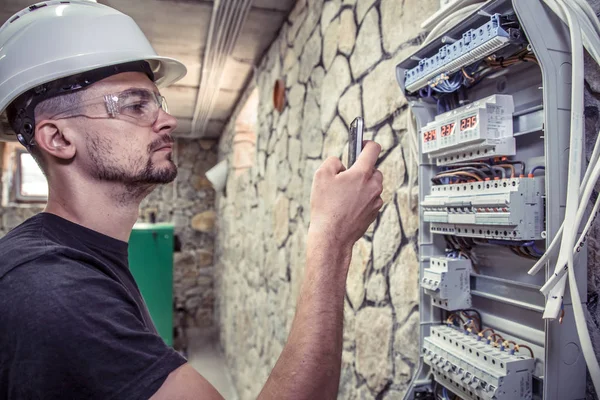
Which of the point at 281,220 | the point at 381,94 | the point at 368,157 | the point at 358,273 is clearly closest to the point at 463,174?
the point at 368,157

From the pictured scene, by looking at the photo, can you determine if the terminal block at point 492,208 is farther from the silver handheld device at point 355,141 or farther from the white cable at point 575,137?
the silver handheld device at point 355,141

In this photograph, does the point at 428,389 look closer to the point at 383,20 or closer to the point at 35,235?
the point at 35,235

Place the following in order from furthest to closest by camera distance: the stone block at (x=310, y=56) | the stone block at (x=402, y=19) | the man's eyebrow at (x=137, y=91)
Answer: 1. the stone block at (x=310, y=56)
2. the stone block at (x=402, y=19)
3. the man's eyebrow at (x=137, y=91)

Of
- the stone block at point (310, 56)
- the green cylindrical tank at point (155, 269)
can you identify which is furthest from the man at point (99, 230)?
the green cylindrical tank at point (155, 269)

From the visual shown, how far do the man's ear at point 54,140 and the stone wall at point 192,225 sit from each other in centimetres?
558

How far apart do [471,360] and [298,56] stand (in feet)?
6.84

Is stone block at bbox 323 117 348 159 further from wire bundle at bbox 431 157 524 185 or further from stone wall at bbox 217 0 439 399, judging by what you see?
wire bundle at bbox 431 157 524 185

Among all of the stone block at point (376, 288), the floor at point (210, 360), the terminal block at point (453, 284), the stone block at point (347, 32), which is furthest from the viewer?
the floor at point (210, 360)

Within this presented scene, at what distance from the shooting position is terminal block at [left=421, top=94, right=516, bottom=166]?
861 mm

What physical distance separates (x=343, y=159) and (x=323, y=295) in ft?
3.49

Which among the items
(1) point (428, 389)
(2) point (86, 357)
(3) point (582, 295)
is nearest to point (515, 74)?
(3) point (582, 295)

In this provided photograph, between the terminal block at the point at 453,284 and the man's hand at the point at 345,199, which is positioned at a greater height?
the man's hand at the point at 345,199

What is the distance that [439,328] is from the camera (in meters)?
1.03

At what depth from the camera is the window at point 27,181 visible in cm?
555
